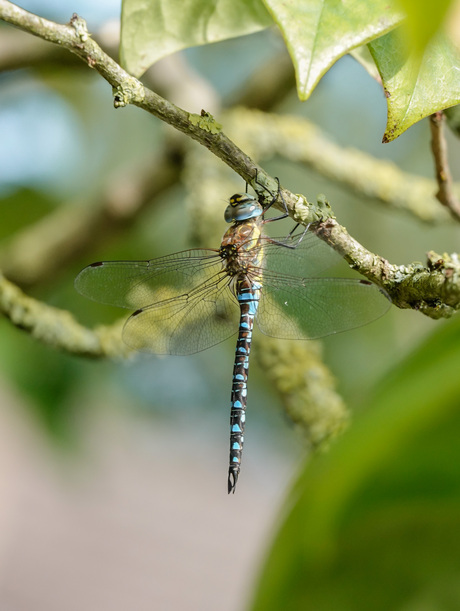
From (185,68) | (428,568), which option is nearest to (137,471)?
(185,68)

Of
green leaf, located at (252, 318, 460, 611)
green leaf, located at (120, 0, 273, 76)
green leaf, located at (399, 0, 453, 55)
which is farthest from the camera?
green leaf, located at (120, 0, 273, 76)

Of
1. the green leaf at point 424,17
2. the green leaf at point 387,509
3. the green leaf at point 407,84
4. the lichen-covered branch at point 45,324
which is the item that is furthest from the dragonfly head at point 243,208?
the green leaf at point 424,17

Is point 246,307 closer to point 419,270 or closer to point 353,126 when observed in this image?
point 419,270

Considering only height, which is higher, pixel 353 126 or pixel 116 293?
pixel 353 126

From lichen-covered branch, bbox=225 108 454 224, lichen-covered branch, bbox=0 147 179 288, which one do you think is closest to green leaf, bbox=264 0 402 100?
lichen-covered branch, bbox=225 108 454 224

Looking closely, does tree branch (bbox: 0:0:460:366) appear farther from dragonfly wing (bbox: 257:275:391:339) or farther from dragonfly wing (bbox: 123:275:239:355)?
dragonfly wing (bbox: 123:275:239:355)

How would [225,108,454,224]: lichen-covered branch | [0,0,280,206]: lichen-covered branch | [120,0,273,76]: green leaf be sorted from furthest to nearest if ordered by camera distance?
[225,108,454,224]: lichen-covered branch < [120,0,273,76]: green leaf < [0,0,280,206]: lichen-covered branch

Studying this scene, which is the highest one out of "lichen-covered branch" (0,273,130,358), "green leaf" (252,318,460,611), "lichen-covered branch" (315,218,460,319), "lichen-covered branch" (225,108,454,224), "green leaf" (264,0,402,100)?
"lichen-covered branch" (225,108,454,224)
